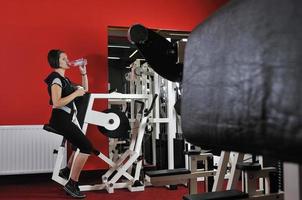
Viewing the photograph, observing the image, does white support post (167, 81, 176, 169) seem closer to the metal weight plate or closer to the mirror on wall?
the metal weight plate

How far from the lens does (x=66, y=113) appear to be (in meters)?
3.49

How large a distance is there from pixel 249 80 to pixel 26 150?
3.99 m

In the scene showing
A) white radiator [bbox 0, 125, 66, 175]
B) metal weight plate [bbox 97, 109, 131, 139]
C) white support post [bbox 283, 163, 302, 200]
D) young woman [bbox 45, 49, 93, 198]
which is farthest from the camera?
white radiator [bbox 0, 125, 66, 175]

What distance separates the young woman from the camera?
11.3 ft

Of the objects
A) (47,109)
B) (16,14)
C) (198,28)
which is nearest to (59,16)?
(16,14)

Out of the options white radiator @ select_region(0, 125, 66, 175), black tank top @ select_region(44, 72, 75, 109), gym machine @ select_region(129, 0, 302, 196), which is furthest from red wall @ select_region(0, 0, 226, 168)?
gym machine @ select_region(129, 0, 302, 196)

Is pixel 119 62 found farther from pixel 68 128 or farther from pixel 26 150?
pixel 68 128

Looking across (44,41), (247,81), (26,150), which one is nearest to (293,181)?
(247,81)

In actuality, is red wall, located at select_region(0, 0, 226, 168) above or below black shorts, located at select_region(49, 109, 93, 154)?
above

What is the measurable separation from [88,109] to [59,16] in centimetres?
152

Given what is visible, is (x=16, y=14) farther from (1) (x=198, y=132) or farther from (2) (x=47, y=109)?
(1) (x=198, y=132)

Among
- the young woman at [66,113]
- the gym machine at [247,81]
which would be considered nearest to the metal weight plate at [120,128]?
the young woman at [66,113]

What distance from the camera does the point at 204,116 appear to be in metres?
0.62

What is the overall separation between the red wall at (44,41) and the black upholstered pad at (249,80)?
3.93 metres
